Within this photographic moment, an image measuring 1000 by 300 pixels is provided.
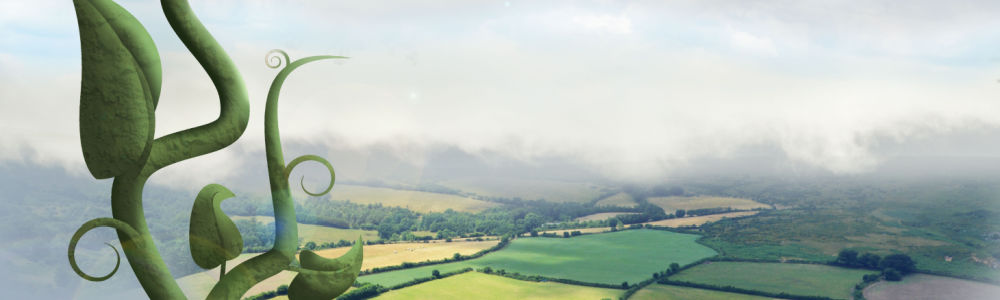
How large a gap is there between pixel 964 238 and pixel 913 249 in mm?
1948

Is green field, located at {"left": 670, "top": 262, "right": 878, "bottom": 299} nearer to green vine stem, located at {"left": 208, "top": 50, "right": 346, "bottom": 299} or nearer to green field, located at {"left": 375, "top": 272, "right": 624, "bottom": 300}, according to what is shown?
green field, located at {"left": 375, "top": 272, "right": 624, "bottom": 300}

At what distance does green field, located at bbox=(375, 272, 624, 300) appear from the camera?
15055 mm

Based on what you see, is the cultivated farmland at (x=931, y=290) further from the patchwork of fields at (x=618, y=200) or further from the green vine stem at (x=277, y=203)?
the green vine stem at (x=277, y=203)

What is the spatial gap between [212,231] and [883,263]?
21114mm

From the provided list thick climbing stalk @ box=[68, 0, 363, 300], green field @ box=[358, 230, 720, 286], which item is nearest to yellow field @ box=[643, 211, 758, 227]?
green field @ box=[358, 230, 720, 286]

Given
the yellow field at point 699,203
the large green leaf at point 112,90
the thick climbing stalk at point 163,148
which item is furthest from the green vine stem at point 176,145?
the yellow field at point 699,203

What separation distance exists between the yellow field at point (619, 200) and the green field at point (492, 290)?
29.3 ft

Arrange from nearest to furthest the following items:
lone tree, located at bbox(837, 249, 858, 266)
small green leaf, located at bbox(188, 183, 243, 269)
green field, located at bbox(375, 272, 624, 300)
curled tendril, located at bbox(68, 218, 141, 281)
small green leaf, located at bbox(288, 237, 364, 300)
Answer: curled tendril, located at bbox(68, 218, 141, 281) < small green leaf, located at bbox(188, 183, 243, 269) < small green leaf, located at bbox(288, 237, 364, 300) < green field, located at bbox(375, 272, 624, 300) < lone tree, located at bbox(837, 249, 858, 266)

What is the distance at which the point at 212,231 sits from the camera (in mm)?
4090

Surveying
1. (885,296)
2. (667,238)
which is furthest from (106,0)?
(667,238)

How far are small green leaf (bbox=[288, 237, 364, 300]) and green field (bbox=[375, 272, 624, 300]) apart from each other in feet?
33.8

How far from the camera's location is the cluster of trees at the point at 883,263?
19016mm

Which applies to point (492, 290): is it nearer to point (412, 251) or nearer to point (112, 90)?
point (412, 251)

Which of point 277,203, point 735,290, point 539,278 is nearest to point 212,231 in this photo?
point 277,203
